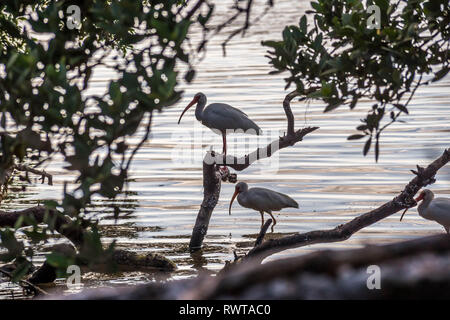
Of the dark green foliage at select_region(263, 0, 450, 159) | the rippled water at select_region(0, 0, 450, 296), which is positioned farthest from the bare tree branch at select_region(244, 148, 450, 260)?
the dark green foliage at select_region(263, 0, 450, 159)

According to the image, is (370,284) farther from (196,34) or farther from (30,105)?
(196,34)

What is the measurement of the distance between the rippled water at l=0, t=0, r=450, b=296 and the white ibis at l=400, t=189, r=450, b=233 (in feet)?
2.95

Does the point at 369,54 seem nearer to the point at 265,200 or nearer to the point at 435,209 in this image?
the point at 435,209

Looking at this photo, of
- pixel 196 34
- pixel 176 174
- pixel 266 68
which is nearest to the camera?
pixel 176 174

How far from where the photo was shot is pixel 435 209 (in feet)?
37.6

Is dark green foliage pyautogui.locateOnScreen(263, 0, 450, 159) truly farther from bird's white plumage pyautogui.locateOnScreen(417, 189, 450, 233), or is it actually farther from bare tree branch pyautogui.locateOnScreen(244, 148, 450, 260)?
bird's white plumage pyautogui.locateOnScreen(417, 189, 450, 233)

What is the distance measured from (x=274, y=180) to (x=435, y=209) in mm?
6377

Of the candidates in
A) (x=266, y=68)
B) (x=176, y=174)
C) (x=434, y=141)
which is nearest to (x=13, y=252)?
(x=176, y=174)

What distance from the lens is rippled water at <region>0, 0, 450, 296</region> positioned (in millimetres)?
13094

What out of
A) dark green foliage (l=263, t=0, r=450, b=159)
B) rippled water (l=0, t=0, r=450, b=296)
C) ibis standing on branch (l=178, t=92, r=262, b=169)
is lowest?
rippled water (l=0, t=0, r=450, b=296)

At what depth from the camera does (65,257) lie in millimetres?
3314

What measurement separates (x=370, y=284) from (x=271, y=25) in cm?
4008

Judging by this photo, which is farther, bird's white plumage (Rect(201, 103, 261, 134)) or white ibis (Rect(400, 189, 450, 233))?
bird's white plumage (Rect(201, 103, 261, 134))

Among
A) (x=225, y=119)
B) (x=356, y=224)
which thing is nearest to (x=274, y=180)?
(x=225, y=119)
